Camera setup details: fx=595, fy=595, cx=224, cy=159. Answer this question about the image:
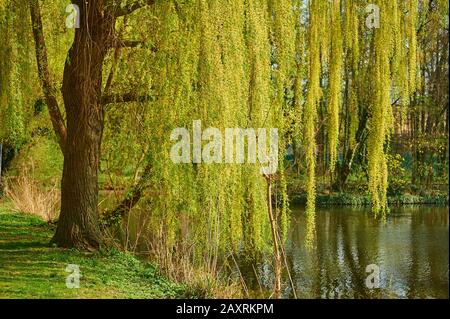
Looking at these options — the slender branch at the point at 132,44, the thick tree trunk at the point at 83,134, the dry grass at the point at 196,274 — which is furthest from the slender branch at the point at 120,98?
the dry grass at the point at 196,274

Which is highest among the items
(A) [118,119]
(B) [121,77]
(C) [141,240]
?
(B) [121,77]

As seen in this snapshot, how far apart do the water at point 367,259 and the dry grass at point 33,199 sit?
12.7ft

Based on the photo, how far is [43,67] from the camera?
643cm

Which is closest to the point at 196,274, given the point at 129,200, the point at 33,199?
the point at 129,200

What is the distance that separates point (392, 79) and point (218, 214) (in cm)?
240

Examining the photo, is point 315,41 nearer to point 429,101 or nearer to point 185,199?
point 185,199

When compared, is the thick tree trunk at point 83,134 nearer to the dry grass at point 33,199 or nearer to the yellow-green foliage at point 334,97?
the yellow-green foliage at point 334,97

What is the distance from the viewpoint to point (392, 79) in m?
6.07

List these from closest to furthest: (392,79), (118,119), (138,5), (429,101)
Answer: (138,5) → (392,79) → (118,119) → (429,101)

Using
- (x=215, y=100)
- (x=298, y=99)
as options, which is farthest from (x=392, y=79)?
(x=215, y=100)

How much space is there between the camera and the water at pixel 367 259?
612 cm

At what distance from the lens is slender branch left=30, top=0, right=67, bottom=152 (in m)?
6.20

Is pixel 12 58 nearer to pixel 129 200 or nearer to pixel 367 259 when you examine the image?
pixel 129 200

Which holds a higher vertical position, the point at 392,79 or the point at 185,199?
the point at 392,79
